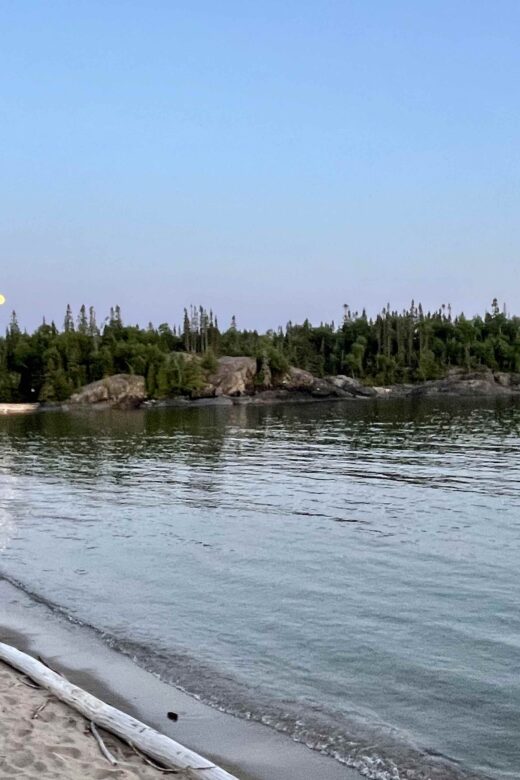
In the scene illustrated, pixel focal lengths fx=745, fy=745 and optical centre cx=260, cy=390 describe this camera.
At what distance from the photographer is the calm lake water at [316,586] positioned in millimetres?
13805

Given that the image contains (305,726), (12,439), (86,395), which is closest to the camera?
(305,726)

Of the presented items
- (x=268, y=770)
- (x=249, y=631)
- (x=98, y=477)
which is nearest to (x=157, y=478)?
(x=98, y=477)

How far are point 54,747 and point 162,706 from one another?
348cm

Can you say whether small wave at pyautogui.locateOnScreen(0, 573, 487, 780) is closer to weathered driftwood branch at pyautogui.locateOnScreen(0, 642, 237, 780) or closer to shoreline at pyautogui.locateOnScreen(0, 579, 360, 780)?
shoreline at pyautogui.locateOnScreen(0, 579, 360, 780)

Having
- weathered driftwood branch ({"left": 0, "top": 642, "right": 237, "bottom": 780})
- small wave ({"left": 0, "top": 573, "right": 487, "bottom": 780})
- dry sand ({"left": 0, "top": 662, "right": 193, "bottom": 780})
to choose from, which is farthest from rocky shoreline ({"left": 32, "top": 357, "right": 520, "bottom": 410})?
dry sand ({"left": 0, "top": 662, "right": 193, "bottom": 780})

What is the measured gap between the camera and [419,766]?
11.8 meters

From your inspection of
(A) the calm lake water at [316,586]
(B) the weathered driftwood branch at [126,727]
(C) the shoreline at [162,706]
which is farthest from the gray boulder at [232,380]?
(B) the weathered driftwood branch at [126,727]

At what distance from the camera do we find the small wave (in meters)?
11.7

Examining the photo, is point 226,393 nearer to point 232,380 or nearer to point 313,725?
point 232,380

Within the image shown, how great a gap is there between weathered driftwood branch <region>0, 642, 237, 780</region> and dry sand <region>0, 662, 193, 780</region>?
12cm

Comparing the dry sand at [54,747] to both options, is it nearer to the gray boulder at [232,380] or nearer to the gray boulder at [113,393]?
the gray boulder at [113,393]

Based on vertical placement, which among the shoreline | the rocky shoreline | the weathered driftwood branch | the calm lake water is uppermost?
the rocky shoreline

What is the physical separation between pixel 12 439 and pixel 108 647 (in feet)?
232

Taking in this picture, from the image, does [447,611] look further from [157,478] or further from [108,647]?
[157,478]
